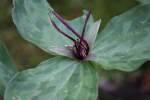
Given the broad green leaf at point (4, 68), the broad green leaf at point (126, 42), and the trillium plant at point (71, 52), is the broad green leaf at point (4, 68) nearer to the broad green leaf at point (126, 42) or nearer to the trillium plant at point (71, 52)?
the trillium plant at point (71, 52)

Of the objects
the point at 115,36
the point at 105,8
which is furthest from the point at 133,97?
the point at 115,36

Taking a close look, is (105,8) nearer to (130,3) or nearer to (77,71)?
(130,3)

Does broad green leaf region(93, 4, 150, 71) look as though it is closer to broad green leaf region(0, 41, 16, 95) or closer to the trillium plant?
the trillium plant

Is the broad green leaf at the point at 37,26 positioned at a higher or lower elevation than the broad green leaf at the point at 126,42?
higher

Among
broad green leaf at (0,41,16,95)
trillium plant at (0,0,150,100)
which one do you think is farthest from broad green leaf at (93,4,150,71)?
broad green leaf at (0,41,16,95)

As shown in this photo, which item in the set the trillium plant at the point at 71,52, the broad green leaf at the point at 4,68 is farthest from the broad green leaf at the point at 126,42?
the broad green leaf at the point at 4,68

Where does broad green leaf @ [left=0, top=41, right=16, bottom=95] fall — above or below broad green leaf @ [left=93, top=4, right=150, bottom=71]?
above
